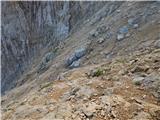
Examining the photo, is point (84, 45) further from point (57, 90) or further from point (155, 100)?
point (155, 100)

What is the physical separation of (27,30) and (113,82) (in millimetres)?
19175

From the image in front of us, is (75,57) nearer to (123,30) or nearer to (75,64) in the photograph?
(75,64)

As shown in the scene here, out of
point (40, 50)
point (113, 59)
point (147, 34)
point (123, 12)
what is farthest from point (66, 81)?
point (40, 50)

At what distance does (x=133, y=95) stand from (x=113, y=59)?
2919 mm

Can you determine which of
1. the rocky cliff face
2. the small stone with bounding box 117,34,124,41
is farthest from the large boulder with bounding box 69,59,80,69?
the rocky cliff face

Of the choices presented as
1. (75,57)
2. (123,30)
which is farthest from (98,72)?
(75,57)

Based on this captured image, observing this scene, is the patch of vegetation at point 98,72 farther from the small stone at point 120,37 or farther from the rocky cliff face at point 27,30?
the rocky cliff face at point 27,30

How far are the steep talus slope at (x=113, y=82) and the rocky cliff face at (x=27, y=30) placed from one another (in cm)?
812

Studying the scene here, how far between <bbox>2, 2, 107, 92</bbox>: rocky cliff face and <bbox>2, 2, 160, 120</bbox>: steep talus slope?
8.12 m

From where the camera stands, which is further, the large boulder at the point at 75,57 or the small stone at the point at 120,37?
the large boulder at the point at 75,57

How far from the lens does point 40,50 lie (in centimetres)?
2469

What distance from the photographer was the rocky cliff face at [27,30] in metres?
23.0

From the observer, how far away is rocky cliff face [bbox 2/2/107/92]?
23031mm

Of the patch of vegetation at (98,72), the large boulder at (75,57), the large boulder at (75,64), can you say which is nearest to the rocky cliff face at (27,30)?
the large boulder at (75,57)
